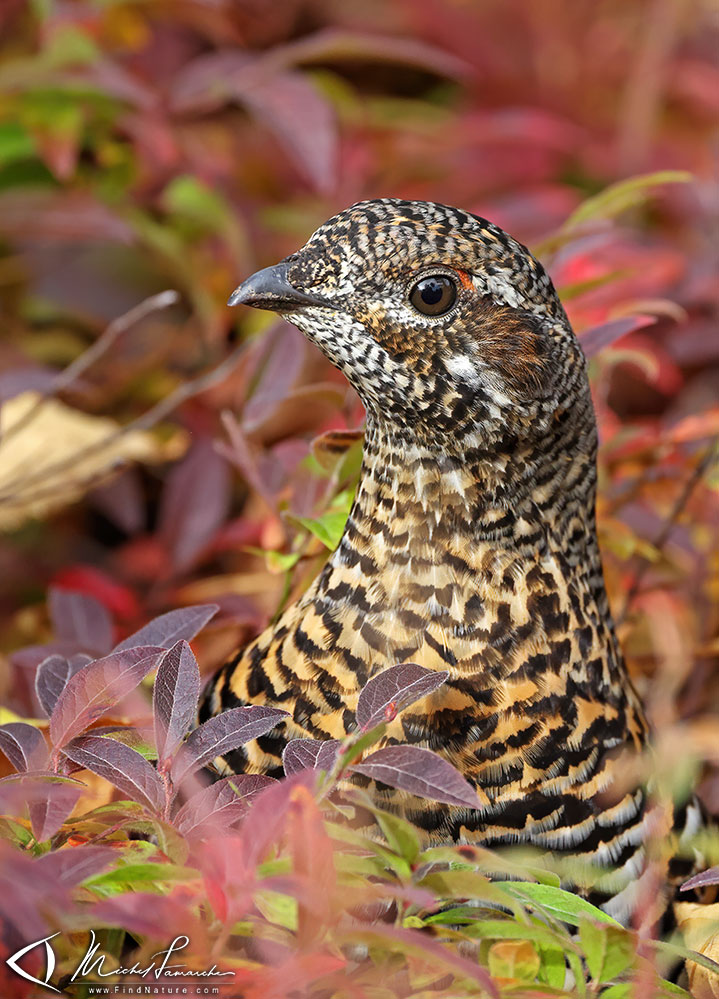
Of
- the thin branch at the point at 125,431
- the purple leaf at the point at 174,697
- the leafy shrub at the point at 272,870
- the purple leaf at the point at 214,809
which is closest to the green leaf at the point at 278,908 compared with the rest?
the leafy shrub at the point at 272,870

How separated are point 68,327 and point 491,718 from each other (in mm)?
2166

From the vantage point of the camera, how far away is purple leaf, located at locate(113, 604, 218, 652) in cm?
165

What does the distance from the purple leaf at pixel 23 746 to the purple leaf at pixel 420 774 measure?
0.41 meters

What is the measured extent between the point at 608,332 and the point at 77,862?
127cm

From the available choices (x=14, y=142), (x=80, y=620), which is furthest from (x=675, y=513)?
(x=14, y=142)

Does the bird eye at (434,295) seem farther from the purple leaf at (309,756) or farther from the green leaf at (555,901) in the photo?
the green leaf at (555,901)

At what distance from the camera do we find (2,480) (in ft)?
8.78

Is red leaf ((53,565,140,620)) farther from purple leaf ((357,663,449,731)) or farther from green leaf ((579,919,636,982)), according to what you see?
green leaf ((579,919,636,982))

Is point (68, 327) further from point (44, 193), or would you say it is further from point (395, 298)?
point (395, 298)

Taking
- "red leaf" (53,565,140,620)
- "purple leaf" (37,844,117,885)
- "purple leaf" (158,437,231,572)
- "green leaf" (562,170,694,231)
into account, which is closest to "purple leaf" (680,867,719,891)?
"purple leaf" (37,844,117,885)

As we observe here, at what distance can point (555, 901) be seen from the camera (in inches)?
53.5

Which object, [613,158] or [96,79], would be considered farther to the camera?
[613,158]

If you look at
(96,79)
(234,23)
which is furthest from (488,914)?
(234,23)

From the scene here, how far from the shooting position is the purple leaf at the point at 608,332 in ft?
6.59
